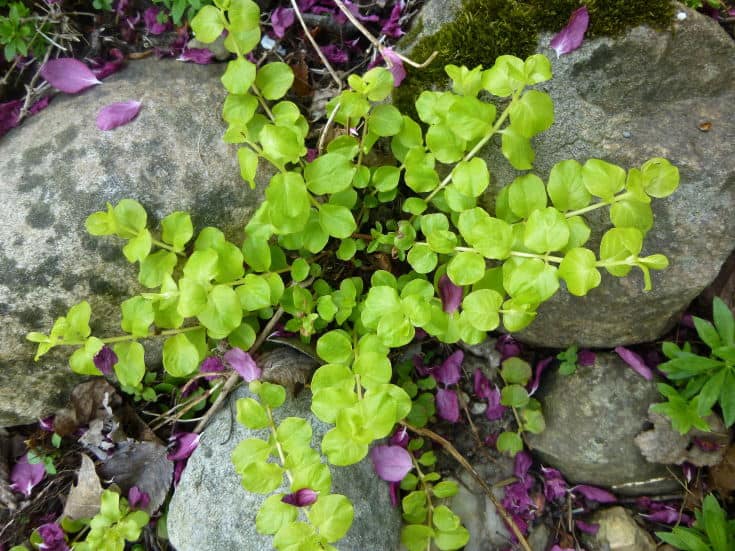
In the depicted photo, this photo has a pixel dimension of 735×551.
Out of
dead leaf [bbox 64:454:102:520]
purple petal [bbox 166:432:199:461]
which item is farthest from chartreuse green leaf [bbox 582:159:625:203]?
dead leaf [bbox 64:454:102:520]

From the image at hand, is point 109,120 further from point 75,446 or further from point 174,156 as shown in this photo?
point 75,446

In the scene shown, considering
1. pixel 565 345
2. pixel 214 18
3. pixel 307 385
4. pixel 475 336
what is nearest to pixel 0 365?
pixel 307 385

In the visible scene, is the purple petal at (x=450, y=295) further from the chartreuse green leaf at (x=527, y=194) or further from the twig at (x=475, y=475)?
the twig at (x=475, y=475)

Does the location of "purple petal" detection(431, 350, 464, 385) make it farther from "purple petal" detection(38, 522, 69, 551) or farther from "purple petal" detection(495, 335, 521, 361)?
"purple petal" detection(38, 522, 69, 551)

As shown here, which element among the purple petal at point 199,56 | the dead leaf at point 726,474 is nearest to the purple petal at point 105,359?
the purple petal at point 199,56

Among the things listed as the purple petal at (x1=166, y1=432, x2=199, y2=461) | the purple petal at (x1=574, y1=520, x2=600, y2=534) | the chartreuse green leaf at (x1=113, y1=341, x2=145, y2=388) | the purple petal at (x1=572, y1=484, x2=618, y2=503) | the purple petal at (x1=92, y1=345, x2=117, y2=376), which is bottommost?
the purple petal at (x1=574, y1=520, x2=600, y2=534)

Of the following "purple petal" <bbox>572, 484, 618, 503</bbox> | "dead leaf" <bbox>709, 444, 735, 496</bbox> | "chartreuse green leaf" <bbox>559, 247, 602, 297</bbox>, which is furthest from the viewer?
"purple petal" <bbox>572, 484, 618, 503</bbox>

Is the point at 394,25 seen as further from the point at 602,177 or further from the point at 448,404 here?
the point at 448,404
